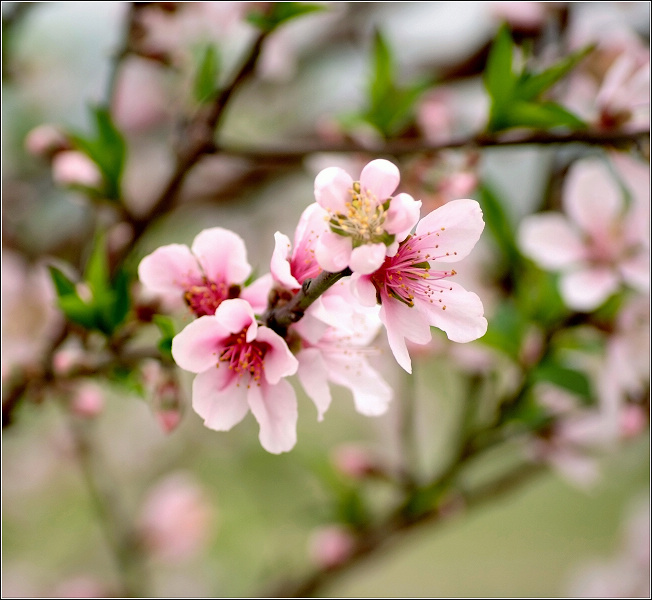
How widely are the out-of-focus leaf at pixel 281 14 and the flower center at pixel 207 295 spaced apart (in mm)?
288

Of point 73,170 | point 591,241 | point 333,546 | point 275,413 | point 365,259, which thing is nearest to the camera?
point 365,259

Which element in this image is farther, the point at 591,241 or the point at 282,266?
the point at 591,241

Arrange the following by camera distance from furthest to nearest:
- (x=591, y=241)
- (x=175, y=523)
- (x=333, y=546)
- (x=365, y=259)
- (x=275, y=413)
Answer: (x=175, y=523) < (x=333, y=546) < (x=591, y=241) < (x=275, y=413) < (x=365, y=259)

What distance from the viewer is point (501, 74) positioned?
0.60m

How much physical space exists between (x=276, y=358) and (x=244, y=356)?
35 mm

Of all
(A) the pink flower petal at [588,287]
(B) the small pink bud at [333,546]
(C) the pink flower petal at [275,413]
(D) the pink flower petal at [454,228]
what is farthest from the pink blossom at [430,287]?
(B) the small pink bud at [333,546]

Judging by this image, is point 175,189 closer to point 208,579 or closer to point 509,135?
point 509,135

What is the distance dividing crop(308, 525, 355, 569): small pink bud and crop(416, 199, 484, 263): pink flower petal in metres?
0.69

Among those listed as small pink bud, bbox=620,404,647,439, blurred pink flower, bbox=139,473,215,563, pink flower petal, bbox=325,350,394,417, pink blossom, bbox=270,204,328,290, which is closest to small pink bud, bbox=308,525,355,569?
blurred pink flower, bbox=139,473,215,563

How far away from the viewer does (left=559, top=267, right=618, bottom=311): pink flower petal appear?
69cm

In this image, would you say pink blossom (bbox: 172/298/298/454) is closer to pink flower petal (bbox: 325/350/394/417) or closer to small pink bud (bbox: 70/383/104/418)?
pink flower petal (bbox: 325/350/394/417)

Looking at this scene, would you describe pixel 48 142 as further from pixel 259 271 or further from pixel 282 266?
pixel 282 266

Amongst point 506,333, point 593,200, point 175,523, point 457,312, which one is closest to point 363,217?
point 457,312

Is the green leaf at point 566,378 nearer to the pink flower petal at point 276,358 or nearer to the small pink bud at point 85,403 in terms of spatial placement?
the pink flower petal at point 276,358
